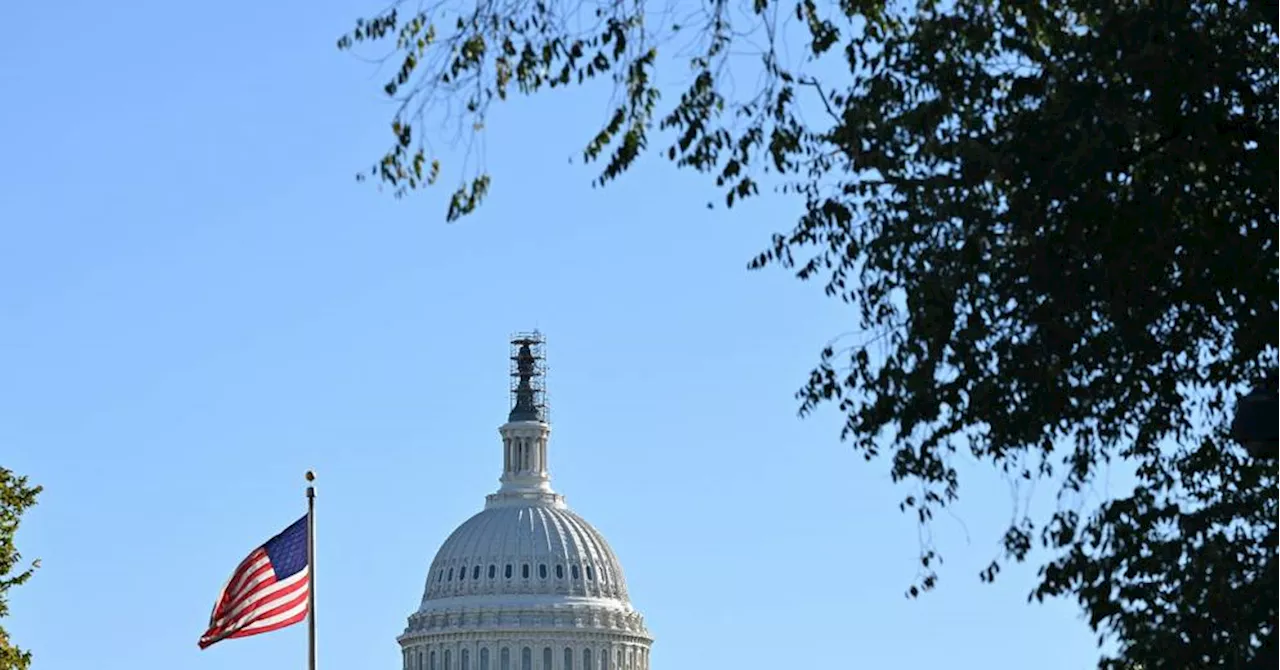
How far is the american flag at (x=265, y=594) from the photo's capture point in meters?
58.5

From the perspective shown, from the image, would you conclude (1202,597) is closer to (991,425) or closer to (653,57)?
(991,425)

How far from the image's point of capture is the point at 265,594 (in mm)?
58750

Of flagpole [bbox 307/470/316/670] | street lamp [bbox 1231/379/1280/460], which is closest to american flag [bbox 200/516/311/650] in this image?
flagpole [bbox 307/470/316/670]

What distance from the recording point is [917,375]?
1334 inches

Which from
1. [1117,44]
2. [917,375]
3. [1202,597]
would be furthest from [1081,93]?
[1202,597]

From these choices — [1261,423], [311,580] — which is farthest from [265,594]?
[1261,423]

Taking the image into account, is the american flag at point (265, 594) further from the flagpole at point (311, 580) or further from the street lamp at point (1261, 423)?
the street lamp at point (1261, 423)

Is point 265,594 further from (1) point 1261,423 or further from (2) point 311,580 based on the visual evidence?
(1) point 1261,423

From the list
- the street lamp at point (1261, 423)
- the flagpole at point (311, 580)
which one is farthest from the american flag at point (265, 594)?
the street lamp at point (1261, 423)

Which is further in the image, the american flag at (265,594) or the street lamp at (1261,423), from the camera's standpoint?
the american flag at (265,594)

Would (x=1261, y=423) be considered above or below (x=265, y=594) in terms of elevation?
below

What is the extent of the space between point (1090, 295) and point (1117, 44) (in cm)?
248

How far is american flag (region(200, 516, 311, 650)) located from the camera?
58531 millimetres

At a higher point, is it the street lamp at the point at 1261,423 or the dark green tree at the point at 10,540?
the dark green tree at the point at 10,540
